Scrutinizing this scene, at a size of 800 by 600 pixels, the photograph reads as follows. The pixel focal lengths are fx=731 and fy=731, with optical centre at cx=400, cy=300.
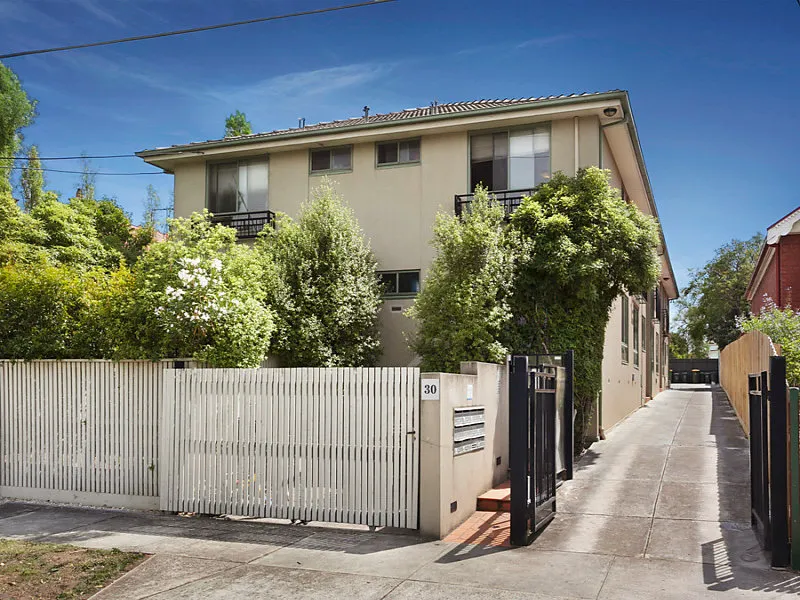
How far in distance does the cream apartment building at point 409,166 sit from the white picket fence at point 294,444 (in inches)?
246

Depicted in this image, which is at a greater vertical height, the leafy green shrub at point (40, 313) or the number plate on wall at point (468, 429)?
the leafy green shrub at point (40, 313)

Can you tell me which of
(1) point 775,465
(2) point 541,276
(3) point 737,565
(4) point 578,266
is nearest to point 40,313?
(2) point 541,276

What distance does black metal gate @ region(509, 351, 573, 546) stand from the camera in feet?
26.1

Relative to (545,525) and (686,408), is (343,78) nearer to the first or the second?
(545,525)

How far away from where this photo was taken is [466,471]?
932 centimetres

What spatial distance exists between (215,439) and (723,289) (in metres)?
54.4

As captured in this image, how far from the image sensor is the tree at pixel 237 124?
36.3 metres

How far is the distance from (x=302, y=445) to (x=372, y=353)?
647 cm

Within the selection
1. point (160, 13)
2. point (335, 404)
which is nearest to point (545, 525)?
point (335, 404)

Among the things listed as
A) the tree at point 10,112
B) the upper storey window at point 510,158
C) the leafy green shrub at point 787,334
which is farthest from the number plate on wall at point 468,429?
the tree at point 10,112

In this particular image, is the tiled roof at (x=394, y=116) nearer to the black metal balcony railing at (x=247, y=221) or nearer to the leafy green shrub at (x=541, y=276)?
the black metal balcony railing at (x=247, y=221)

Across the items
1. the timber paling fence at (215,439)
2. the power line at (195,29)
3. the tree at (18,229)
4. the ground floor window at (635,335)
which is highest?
the power line at (195,29)

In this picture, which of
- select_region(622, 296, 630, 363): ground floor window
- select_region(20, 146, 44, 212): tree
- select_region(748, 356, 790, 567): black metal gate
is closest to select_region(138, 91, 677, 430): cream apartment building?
select_region(622, 296, 630, 363): ground floor window

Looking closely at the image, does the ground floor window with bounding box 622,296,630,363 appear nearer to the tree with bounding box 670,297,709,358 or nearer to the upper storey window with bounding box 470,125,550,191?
the upper storey window with bounding box 470,125,550,191
